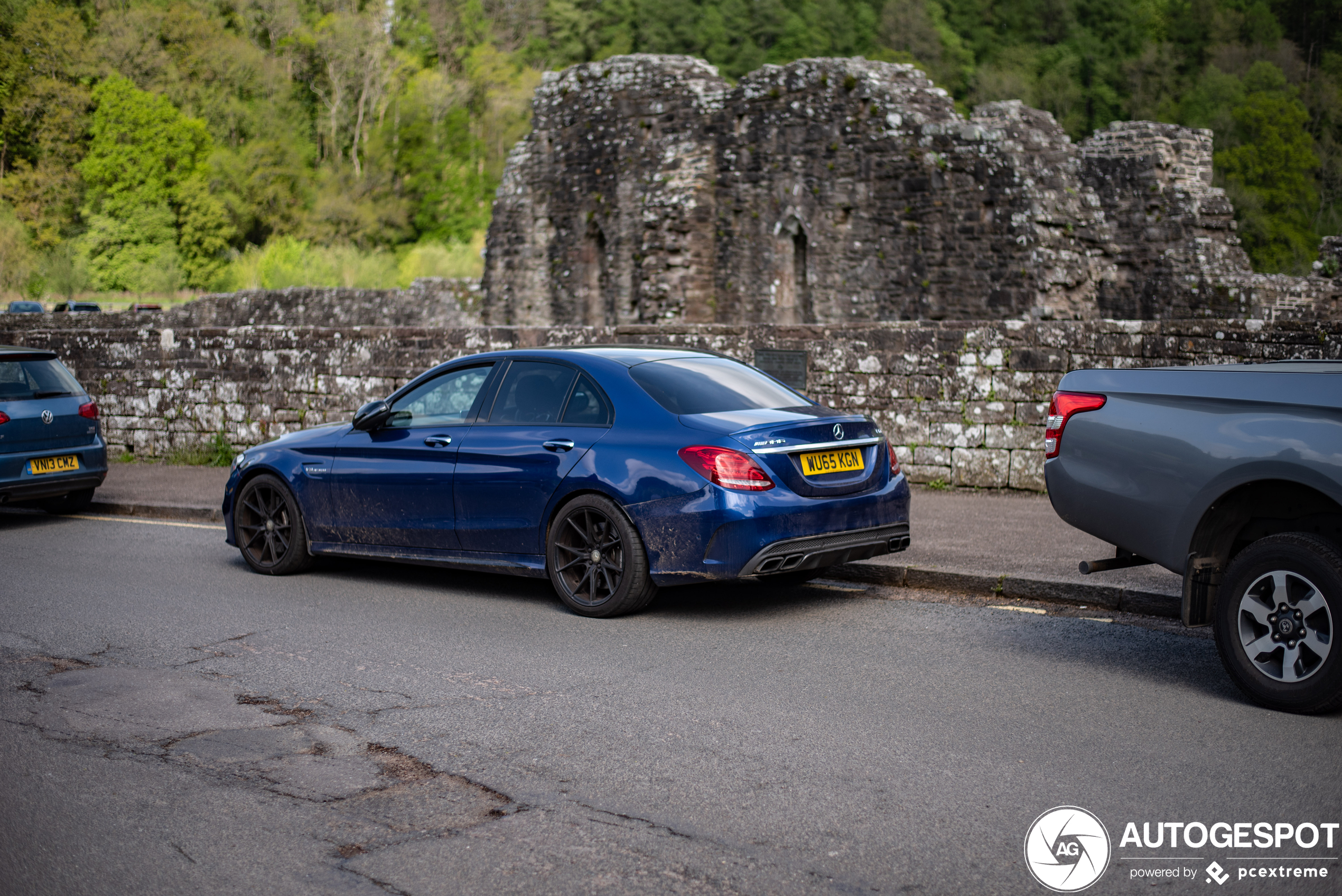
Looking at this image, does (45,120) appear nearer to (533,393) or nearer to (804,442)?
(533,393)

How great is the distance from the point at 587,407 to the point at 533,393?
0.52 meters

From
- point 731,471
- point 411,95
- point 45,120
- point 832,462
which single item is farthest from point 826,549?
point 411,95

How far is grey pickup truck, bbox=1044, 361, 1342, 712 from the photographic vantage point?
192 inches

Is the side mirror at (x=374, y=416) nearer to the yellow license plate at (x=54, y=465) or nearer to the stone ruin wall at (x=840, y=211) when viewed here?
the yellow license plate at (x=54, y=465)

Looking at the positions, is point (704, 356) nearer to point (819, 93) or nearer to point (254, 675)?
→ point (254, 675)

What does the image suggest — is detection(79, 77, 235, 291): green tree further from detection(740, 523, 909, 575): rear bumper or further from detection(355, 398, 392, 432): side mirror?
detection(740, 523, 909, 575): rear bumper

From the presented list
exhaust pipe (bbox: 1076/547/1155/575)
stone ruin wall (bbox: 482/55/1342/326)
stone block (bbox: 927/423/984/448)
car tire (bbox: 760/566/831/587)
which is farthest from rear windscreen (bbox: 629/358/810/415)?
stone ruin wall (bbox: 482/55/1342/326)

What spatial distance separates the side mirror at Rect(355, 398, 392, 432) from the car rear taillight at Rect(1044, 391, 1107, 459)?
178 inches

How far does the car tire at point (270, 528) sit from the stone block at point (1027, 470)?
6.61 meters

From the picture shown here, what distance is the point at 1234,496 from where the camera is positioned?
524 cm

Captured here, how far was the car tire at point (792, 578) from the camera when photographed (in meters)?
8.00

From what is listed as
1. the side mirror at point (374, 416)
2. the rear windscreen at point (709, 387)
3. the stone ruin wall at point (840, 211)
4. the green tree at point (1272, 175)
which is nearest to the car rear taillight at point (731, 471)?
the rear windscreen at point (709, 387)

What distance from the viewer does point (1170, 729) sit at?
484cm

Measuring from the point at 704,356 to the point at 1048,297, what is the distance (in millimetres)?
10275
